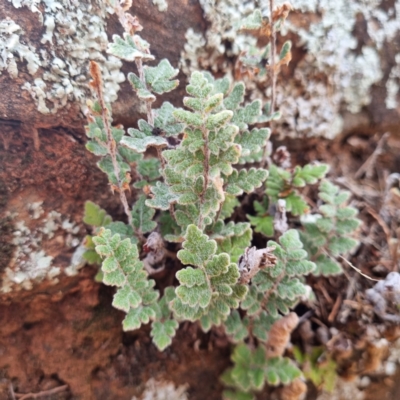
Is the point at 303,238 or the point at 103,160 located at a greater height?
the point at 103,160

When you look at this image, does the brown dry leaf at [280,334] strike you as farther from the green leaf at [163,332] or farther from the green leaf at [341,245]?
the green leaf at [163,332]

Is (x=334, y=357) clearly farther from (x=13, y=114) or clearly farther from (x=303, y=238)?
(x=13, y=114)

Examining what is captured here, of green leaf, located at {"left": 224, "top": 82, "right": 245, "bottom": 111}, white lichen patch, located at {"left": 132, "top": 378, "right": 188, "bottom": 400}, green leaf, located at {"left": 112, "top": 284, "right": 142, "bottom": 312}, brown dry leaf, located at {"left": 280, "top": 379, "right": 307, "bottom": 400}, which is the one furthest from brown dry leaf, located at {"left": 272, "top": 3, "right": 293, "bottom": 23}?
white lichen patch, located at {"left": 132, "top": 378, "right": 188, "bottom": 400}

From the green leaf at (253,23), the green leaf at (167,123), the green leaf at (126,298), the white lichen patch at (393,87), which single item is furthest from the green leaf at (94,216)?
the white lichen patch at (393,87)

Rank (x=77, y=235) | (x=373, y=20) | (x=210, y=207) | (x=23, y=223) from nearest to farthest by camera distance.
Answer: (x=210, y=207)
(x=23, y=223)
(x=77, y=235)
(x=373, y=20)

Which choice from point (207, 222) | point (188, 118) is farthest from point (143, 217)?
point (188, 118)

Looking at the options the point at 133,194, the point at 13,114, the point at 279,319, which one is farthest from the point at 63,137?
the point at 279,319

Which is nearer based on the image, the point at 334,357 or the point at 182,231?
the point at 182,231
